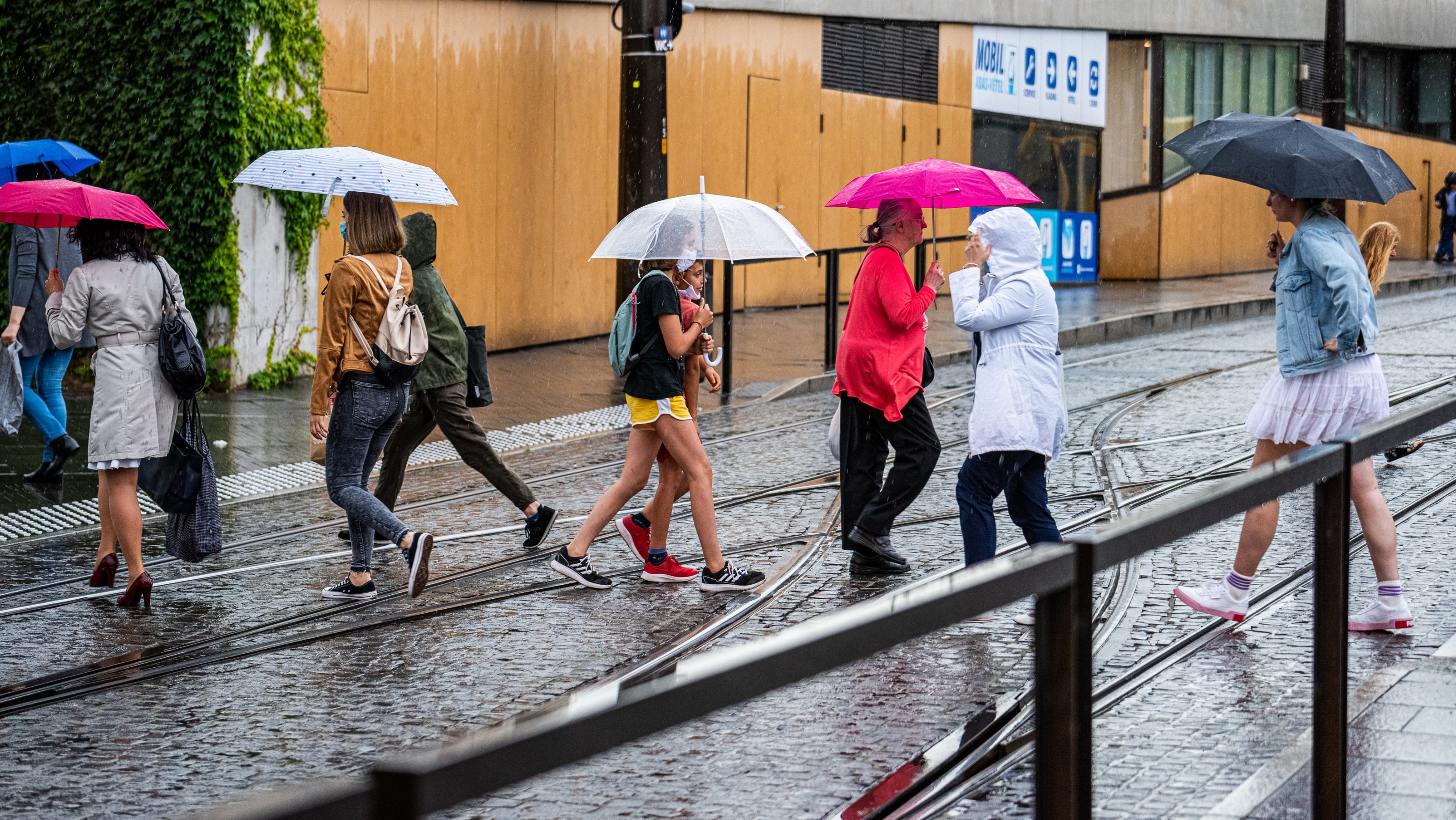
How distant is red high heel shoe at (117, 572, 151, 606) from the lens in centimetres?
643

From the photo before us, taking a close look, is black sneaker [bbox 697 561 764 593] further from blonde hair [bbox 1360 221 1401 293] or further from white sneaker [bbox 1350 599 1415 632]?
blonde hair [bbox 1360 221 1401 293]

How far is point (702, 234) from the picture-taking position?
22.5 feet

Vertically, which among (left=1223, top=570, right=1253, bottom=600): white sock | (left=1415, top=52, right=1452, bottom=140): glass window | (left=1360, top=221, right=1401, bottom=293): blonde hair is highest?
(left=1415, top=52, right=1452, bottom=140): glass window

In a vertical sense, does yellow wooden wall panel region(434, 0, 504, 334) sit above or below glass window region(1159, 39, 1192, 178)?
below

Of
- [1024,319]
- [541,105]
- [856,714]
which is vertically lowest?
[856,714]

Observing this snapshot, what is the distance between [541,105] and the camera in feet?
52.1

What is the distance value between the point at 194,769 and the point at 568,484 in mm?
4779

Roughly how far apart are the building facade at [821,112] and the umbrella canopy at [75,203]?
6473 mm

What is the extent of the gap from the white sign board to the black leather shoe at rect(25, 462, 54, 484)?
15465 mm

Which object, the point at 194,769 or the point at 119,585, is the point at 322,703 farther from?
the point at 119,585

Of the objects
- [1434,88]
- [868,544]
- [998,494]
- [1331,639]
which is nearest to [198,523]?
[868,544]

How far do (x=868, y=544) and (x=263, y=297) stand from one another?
304 inches

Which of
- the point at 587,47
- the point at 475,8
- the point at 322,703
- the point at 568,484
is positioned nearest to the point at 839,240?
the point at 587,47

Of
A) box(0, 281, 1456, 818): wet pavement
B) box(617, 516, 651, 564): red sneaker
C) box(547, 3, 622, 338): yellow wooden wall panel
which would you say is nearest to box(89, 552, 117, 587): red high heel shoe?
box(0, 281, 1456, 818): wet pavement
